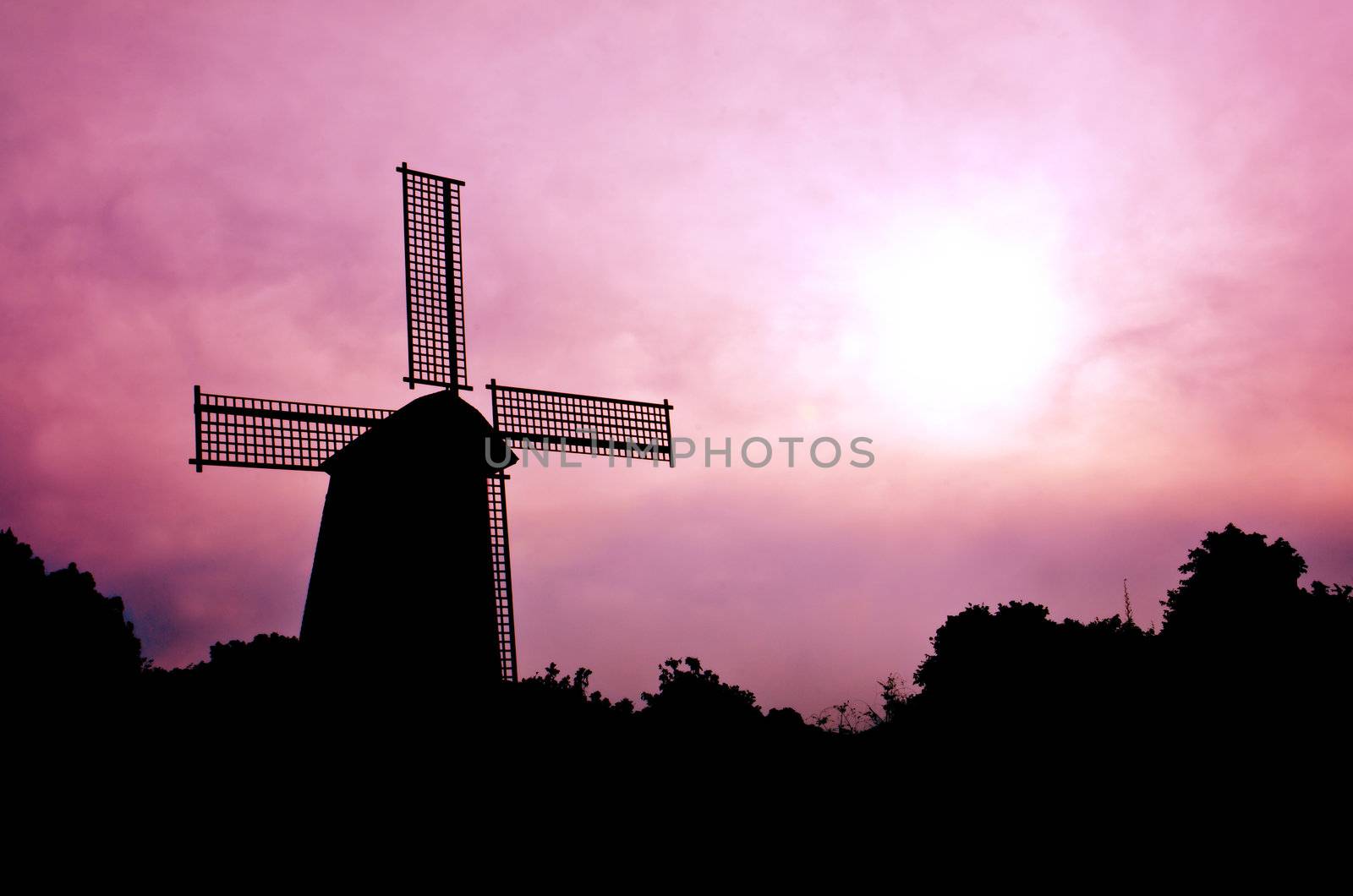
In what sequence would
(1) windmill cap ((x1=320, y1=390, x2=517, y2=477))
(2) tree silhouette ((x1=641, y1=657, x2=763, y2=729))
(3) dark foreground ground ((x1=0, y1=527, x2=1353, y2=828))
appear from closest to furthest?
1. (3) dark foreground ground ((x1=0, y1=527, x2=1353, y2=828))
2. (1) windmill cap ((x1=320, y1=390, x2=517, y2=477))
3. (2) tree silhouette ((x1=641, y1=657, x2=763, y2=729))

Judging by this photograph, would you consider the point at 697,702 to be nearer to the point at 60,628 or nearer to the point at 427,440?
the point at 427,440

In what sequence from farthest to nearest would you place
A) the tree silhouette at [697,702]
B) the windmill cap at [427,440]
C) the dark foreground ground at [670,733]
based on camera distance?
the tree silhouette at [697,702]
the windmill cap at [427,440]
the dark foreground ground at [670,733]

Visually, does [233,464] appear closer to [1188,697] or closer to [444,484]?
[444,484]

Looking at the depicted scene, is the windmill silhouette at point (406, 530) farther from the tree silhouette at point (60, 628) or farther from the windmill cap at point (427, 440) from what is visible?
the tree silhouette at point (60, 628)

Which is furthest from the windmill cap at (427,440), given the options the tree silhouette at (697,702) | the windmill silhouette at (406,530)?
the tree silhouette at (697,702)

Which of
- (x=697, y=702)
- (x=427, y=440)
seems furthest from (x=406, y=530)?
(x=697, y=702)

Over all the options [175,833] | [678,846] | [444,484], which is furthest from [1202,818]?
[175,833]

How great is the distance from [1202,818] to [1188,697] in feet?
14.4

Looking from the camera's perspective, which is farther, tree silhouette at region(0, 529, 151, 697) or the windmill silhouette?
tree silhouette at region(0, 529, 151, 697)

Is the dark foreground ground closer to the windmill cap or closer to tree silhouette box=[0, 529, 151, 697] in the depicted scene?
tree silhouette box=[0, 529, 151, 697]

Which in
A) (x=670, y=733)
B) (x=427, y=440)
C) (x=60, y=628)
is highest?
(x=427, y=440)

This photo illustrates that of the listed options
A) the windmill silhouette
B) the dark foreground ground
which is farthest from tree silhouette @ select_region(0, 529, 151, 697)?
the windmill silhouette

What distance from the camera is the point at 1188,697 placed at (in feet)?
64.5

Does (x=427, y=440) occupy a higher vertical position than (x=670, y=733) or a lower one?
higher
